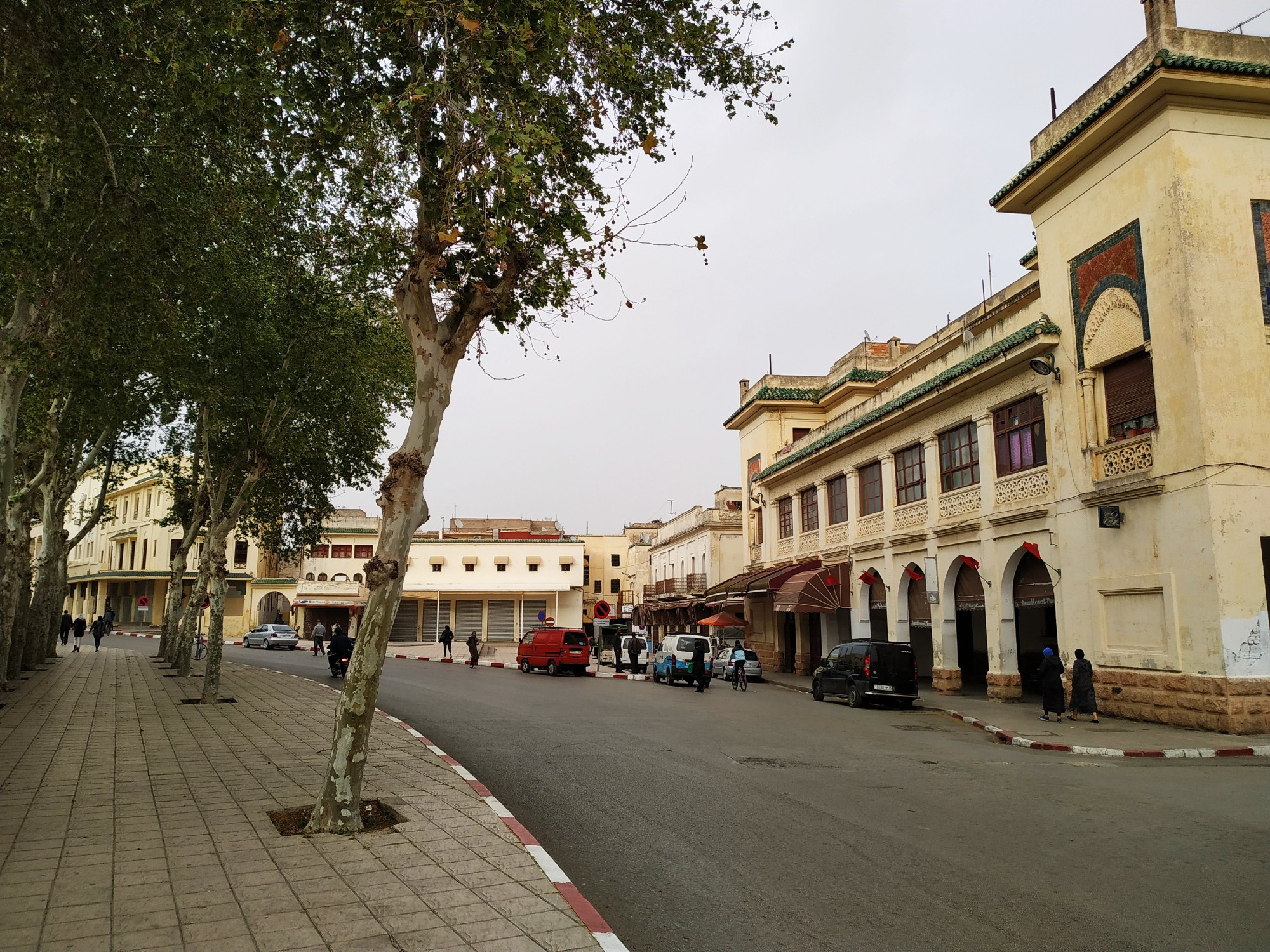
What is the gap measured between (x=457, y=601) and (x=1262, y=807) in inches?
2280

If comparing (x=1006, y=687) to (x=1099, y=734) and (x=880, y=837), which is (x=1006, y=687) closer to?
(x=1099, y=734)

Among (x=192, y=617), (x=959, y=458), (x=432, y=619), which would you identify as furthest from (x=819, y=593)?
(x=432, y=619)

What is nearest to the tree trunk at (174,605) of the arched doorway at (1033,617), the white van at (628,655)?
the white van at (628,655)

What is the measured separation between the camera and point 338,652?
26312mm

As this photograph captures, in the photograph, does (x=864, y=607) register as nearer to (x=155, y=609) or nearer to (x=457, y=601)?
(x=457, y=601)

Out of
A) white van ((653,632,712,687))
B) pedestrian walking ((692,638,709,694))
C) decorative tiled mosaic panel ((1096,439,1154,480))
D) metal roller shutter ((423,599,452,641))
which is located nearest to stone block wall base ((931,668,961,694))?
pedestrian walking ((692,638,709,694))

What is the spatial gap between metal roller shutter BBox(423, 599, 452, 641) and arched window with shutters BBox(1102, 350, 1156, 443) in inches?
2050

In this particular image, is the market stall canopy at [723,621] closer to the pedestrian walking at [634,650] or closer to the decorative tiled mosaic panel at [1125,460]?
the pedestrian walking at [634,650]

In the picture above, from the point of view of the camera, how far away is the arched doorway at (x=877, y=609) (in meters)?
28.3

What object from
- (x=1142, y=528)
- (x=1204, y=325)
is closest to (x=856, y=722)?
(x=1142, y=528)

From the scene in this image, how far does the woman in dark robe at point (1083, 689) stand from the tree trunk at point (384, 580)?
14342 millimetres

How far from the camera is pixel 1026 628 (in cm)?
2725

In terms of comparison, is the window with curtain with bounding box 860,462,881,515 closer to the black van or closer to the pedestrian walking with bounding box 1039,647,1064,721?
the black van

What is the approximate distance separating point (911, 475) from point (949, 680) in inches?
261
